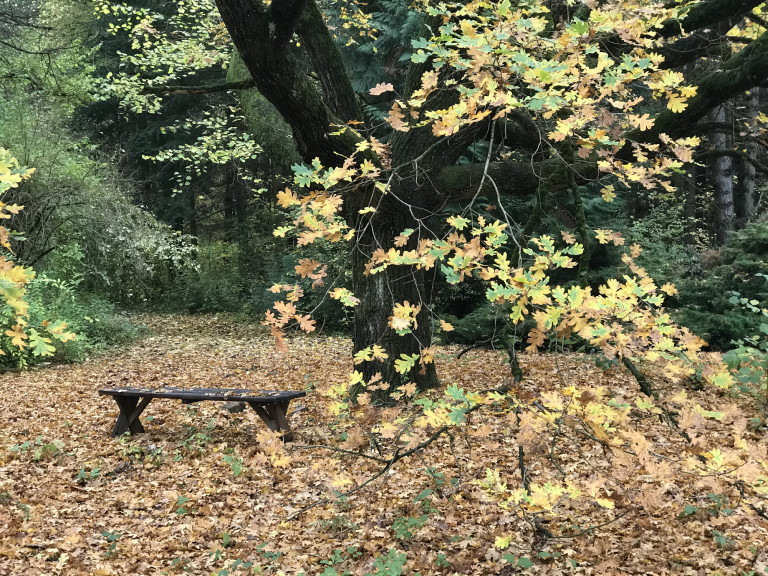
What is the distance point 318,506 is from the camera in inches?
183

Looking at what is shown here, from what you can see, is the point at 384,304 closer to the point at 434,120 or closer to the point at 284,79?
the point at 284,79

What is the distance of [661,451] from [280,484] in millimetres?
3009

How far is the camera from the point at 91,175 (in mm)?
11531

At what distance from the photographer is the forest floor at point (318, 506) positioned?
362cm

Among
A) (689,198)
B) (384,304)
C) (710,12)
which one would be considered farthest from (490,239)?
(689,198)

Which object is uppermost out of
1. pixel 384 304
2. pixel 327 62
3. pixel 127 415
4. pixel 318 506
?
pixel 327 62

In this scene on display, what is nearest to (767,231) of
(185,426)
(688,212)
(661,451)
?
(661,451)

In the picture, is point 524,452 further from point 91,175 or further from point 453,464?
point 91,175

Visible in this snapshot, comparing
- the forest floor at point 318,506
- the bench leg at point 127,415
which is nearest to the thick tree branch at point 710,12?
the forest floor at point 318,506

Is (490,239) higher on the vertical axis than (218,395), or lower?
higher

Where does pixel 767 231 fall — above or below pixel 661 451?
above

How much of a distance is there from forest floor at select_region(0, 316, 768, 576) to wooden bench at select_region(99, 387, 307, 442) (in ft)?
0.71

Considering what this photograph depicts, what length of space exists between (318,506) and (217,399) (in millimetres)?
1615

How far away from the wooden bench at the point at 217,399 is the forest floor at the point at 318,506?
0.22m
